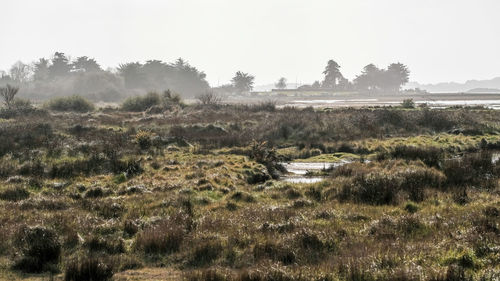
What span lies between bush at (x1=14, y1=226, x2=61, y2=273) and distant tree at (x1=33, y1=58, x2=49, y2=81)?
466ft

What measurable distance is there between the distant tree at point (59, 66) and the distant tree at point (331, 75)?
10015 cm

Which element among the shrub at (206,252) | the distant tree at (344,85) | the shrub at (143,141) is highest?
the distant tree at (344,85)

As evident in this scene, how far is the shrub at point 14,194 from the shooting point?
1468cm

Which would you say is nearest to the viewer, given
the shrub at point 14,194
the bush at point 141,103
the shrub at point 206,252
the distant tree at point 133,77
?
the shrub at point 206,252

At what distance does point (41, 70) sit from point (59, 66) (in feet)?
40.6

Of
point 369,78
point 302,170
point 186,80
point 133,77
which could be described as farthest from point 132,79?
point 302,170

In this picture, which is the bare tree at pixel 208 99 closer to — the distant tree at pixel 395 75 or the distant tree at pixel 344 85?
the distant tree at pixel 344 85

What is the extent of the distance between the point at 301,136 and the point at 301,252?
2479 cm

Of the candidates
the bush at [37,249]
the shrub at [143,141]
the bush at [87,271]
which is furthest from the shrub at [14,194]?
the shrub at [143,141]

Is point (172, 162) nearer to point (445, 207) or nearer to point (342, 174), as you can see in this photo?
point (342, 174)

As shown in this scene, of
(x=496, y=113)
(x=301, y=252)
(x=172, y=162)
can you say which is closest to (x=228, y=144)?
(x=172, y=162)

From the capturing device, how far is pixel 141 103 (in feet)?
187

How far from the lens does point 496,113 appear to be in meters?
43.8

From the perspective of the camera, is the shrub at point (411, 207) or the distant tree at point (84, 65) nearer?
the shrub at point (411, 207)
